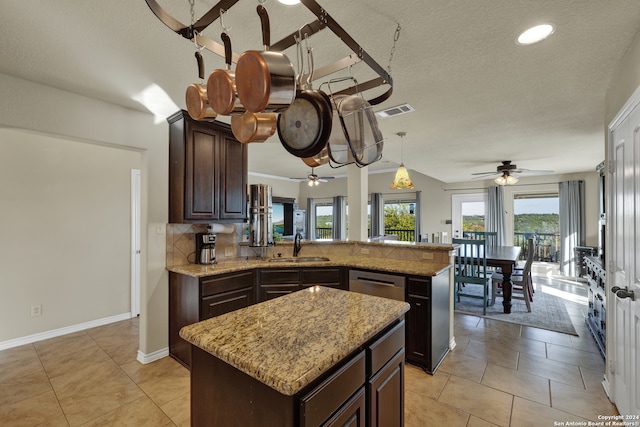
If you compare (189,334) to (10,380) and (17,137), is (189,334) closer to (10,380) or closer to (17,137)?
(10,380)

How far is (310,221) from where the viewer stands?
9203 mm

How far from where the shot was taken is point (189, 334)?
125 centimetres

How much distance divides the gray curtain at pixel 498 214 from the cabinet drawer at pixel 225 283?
20.8 feet

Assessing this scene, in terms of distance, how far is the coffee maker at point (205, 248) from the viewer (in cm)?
305

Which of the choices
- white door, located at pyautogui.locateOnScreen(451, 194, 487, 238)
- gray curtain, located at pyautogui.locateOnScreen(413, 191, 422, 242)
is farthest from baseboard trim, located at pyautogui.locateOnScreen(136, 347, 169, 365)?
white door, located at pyautogui.locateOnScreen(451, 194, 487, 238)

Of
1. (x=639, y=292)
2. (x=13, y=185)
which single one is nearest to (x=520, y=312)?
(x=639, y=292)

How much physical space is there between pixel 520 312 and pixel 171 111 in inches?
205

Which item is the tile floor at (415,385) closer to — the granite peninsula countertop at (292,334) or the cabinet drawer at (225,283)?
the cabinet drawer at (225,283)

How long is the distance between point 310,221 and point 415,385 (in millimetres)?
6975

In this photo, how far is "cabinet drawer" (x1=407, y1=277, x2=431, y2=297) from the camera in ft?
8.44

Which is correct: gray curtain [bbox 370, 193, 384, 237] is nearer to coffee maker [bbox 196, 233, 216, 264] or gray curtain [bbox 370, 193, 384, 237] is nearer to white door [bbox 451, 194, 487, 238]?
white door [bbox 451, 194, 487, 238]

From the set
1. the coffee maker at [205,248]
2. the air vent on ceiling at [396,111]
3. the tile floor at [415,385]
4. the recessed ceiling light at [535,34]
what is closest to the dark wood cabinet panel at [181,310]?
the tile floor at [415,385]

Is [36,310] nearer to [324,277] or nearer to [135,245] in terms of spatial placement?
[135,245]

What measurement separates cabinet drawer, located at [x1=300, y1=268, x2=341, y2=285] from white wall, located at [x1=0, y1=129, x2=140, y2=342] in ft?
8.87
